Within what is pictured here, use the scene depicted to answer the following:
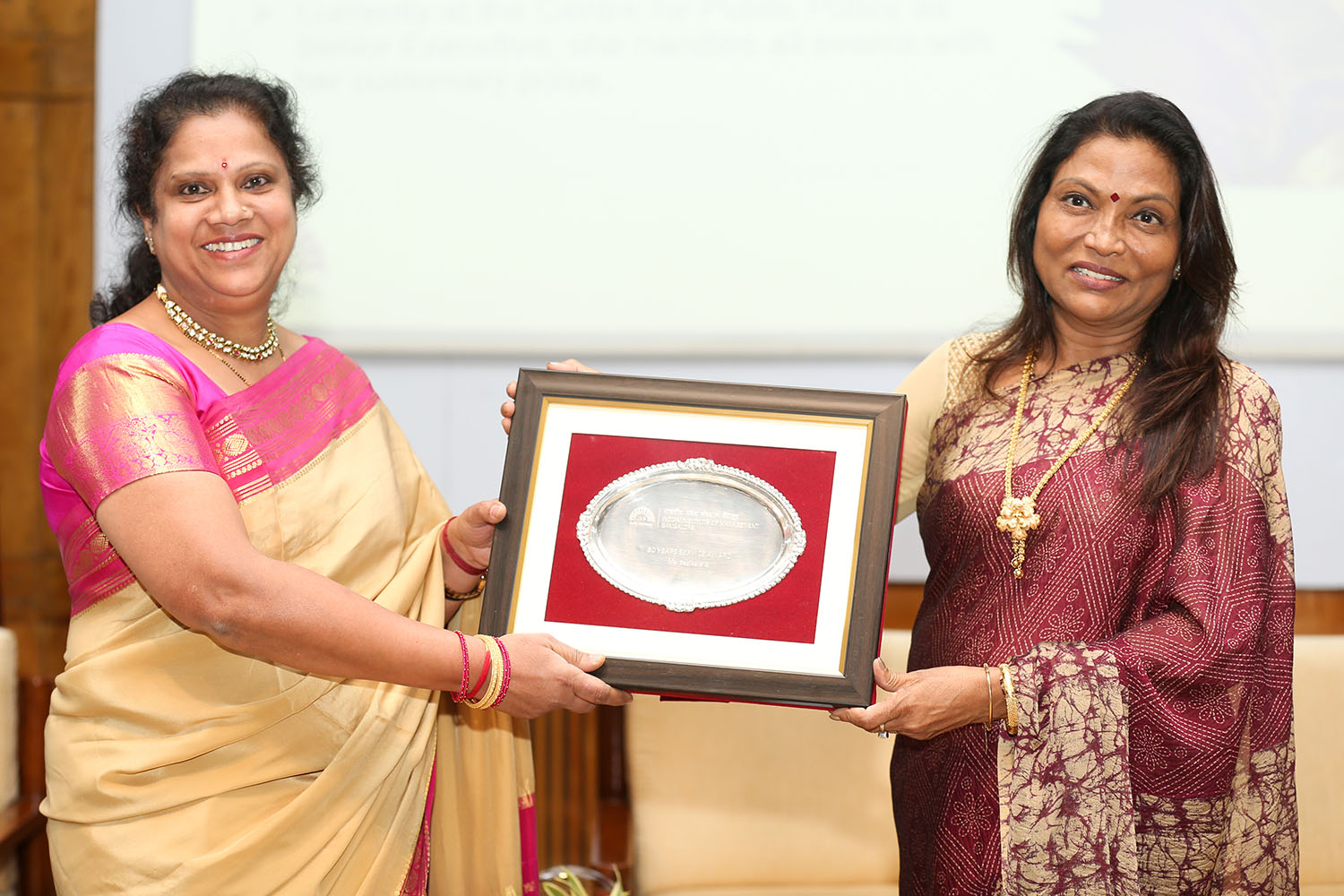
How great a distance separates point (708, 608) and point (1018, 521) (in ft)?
1.59

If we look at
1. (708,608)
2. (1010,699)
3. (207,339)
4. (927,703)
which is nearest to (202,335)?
(207,339)

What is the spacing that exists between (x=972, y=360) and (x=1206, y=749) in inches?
27.2

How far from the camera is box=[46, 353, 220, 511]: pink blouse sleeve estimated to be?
4.87 feet

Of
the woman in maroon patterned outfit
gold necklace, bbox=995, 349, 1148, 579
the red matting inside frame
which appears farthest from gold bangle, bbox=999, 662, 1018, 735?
the red matting inside frame

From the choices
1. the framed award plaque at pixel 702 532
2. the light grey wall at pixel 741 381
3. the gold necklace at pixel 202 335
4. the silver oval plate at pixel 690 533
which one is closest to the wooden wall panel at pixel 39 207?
the light grey wall at pixel 741 381

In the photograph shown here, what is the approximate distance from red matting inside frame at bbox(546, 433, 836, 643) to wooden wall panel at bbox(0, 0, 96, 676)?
181 centimetres

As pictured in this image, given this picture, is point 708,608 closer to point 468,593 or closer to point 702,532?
point 702,532

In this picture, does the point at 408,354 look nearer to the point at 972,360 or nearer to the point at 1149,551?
the point at 972,360

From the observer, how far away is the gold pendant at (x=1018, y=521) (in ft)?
5.53

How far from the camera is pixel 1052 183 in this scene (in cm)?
178

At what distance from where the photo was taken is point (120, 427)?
1.49m

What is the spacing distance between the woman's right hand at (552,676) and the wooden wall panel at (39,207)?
1.87 meters

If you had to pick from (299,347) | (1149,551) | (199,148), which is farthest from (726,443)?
(199,148)

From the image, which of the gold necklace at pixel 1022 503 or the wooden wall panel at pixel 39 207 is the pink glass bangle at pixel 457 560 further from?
the wooden wall panel at pixel 39 207
